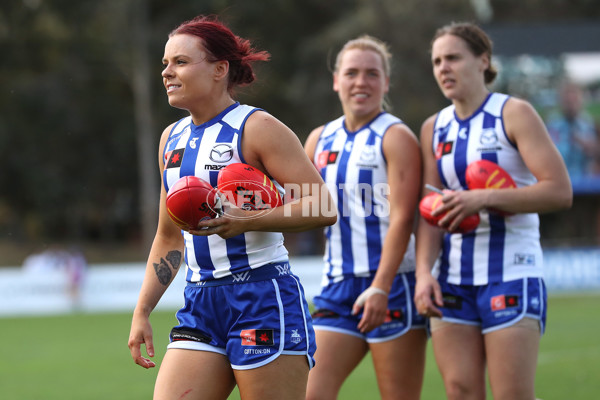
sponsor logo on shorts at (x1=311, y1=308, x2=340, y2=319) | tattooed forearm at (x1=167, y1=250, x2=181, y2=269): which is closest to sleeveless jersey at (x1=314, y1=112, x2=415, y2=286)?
sponsor logo on shorts at (x1=311, y1=308, x2=340, y2=319)

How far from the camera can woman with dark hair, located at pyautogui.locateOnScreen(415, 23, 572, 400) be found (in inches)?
173

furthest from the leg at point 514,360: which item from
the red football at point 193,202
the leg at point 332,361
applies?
the red football at point 193,202

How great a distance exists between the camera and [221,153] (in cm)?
365

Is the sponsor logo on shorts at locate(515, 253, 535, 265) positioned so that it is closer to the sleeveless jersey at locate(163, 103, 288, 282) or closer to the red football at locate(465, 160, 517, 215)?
the red football at locate(465, 160, 517, 215)

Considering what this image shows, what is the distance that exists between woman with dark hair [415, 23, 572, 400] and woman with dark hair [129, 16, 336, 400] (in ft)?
3.71

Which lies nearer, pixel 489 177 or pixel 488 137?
pixel 489 177

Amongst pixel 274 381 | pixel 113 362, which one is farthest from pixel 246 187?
pixel 113 362

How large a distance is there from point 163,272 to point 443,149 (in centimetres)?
172

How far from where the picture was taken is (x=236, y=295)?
11.9 feet

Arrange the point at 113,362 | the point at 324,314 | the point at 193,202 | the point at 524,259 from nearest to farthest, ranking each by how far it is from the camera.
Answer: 1. the point at 193,202
2. the point at 524,259
3. the point at 324,314
4. the point at 113,362

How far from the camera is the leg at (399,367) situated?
4.78 meters

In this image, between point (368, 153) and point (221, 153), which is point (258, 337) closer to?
point (221, 153)

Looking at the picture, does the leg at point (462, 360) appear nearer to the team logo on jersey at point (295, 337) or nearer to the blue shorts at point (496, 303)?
the blue shorts at point (496, 303)

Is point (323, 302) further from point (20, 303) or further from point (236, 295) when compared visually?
point (20, 303)
